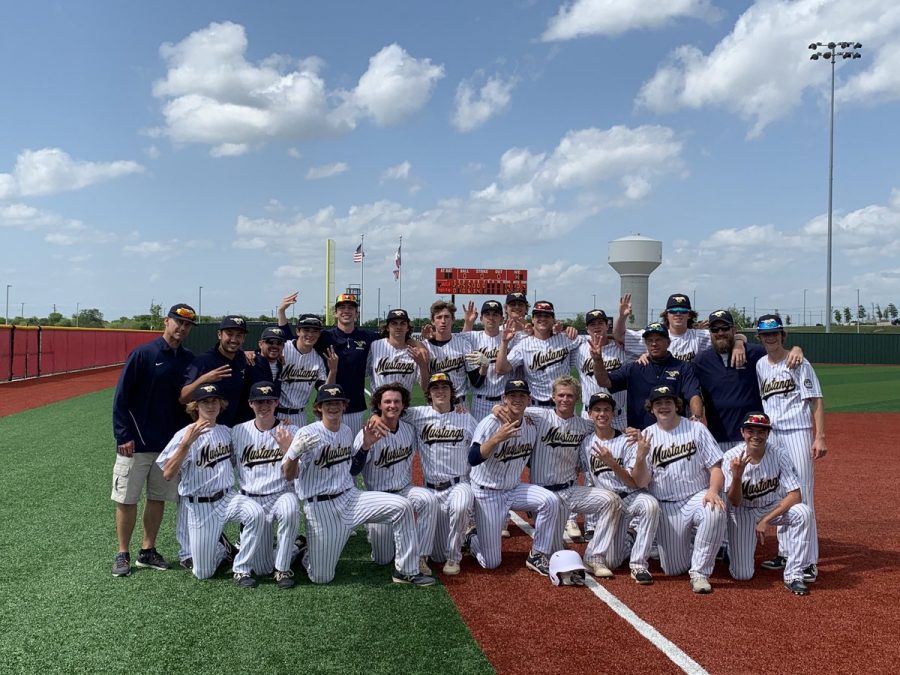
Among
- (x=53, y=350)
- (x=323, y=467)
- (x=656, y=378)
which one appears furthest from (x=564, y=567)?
(x=53, y=350)

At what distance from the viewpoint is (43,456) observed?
9.98 m

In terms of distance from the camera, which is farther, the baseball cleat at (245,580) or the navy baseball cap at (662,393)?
the navy baseball cap at (662,393)

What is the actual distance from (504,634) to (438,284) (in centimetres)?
2874

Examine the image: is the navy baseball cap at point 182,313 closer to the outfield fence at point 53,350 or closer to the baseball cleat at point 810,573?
the baseball cleat at point 810,573

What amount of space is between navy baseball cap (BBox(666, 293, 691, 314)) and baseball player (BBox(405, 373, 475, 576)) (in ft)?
7.07

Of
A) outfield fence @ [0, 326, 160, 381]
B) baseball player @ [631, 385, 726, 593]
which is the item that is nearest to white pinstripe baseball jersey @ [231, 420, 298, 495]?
baseball player @ [631, 385, 726, 593]

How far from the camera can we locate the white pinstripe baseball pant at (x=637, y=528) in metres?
5.23

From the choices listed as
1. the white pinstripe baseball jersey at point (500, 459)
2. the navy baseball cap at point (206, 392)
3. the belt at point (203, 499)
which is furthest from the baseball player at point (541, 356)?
the belt at point (203, 499)

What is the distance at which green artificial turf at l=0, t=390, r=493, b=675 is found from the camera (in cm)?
383

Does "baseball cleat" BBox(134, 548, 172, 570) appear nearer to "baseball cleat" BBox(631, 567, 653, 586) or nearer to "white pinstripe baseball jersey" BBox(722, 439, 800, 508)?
"baseball cleat" BBox(631, 567, 653, 586)

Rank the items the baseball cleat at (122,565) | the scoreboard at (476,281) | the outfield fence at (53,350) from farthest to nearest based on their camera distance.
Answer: the scoreboard at (476,281) → the outfield fence at (53,350) → the baseball cleat at (122,565)

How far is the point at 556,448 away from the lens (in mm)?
5840

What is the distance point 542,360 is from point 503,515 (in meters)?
1.71

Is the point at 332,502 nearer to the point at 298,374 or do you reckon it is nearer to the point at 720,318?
the point at 298,374
